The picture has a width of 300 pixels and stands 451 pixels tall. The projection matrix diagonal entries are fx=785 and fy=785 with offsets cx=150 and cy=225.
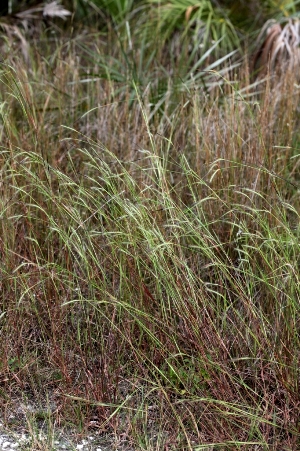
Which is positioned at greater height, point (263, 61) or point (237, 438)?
point (263, 61)

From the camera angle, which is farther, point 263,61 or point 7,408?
point 263,61

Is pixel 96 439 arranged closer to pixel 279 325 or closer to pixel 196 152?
pixel 279 325

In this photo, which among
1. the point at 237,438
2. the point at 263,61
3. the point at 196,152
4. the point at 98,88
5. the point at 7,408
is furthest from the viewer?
the point at 263,61

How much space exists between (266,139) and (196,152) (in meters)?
0.43

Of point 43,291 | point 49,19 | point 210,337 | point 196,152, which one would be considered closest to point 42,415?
point 43,291

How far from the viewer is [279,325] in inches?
101

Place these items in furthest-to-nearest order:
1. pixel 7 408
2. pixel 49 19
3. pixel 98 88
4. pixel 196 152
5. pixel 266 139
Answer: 1. pixel 49 19
2. pixel 98 88
3. pixel 266 139
4. pixel 196 152
5. pixel 7 408

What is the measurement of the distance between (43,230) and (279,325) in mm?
1095

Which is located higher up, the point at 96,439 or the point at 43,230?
the point at 43,230

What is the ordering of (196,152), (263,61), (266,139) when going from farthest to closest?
(263,61), (266,139), (196,152)

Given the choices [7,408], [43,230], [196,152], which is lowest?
[7,408]

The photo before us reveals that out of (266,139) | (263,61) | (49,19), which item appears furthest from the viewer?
(49,19)

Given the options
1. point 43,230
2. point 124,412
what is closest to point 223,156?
point 43,230

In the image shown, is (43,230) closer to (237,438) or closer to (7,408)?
(7,408)
